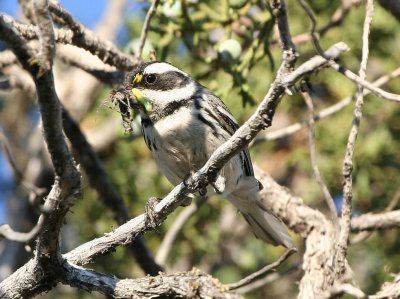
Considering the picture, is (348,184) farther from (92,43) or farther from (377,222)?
(92,43)

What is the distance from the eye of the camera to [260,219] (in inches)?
200

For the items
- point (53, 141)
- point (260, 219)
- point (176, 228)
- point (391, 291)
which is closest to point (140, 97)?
point (260, 219)

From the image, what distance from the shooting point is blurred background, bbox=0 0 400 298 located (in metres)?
5.27

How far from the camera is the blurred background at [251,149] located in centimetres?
527

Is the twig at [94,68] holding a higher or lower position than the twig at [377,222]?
higher

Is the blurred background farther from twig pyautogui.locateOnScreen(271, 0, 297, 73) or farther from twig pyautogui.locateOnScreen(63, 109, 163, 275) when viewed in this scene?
twig pyautogui.locateOnScreen(271, 0, 297, 73)

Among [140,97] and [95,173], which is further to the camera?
[95,173]

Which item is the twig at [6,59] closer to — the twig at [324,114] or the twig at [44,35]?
the twig at [324,114]

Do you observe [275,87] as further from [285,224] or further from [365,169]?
[365,169]

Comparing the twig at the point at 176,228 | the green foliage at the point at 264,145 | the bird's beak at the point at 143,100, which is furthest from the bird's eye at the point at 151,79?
the twig at the point at 176,228

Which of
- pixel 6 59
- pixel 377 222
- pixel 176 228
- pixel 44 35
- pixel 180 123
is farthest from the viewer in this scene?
pixel 176 228

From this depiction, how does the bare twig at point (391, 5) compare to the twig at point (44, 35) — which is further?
the bare twig at point (391, 5)

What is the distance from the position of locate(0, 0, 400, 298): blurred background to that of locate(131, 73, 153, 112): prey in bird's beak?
57cm

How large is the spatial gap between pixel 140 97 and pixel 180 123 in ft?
1.08
